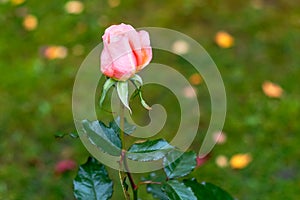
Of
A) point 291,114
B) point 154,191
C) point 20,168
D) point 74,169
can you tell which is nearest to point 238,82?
point 291,114

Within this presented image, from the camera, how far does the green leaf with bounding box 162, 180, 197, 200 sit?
0.94 metres

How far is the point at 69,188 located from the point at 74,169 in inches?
3.5

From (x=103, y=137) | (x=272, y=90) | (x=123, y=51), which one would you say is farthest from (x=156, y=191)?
(x=272, y=90)

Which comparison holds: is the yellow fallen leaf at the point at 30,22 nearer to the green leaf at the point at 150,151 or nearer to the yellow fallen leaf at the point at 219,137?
the yellow fallen leaf at the point at 219,137

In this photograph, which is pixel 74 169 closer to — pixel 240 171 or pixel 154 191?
pixel 240 171

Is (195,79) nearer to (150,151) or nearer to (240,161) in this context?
(240,161)

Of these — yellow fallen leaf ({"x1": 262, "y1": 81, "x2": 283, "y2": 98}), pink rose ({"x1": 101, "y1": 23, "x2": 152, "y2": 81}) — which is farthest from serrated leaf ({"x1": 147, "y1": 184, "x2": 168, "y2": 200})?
yellow fallen leaf ({"x1": 262, "y1": 81, "x2": 283, "y2": 98})

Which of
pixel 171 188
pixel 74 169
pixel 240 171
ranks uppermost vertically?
pixel 171 188

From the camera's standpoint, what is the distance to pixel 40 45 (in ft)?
8.41

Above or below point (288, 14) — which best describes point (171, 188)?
above

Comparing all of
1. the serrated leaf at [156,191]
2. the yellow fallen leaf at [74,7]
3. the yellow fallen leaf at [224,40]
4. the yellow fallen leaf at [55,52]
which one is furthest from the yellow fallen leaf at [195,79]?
the serrated leaf at [156,191]

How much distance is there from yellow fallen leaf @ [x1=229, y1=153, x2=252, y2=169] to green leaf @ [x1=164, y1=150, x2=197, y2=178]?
0.98m

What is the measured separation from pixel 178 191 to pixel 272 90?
1.43 m

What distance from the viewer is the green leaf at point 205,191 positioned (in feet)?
3.44
